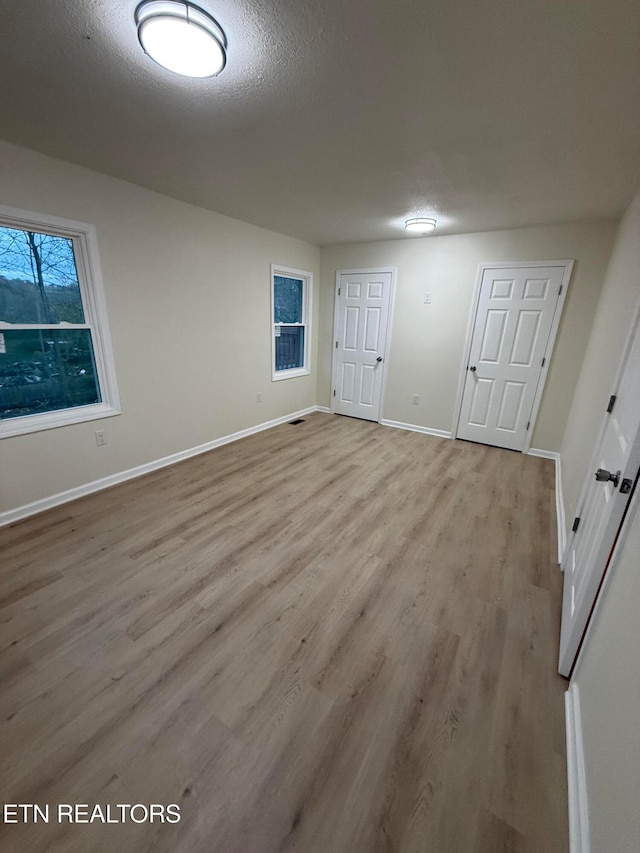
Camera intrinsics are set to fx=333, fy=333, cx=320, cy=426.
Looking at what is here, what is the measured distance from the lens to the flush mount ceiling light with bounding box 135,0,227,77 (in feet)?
3.66

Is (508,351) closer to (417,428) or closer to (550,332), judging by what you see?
(550,332)

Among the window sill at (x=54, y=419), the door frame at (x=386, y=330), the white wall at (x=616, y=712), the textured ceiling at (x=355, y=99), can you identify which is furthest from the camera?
the door frame at (x=386, y=330)

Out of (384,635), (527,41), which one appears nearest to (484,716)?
(384,635)

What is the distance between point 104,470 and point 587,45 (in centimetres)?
370

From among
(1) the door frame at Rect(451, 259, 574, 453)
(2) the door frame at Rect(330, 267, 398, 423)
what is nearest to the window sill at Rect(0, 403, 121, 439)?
(2) the door frame at Rect(330, 267, 398, 423)

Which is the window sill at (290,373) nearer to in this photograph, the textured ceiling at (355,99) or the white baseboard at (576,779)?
the textured ceiling at (355,99)

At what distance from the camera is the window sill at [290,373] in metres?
4.54

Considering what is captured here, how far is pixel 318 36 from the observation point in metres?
1.19

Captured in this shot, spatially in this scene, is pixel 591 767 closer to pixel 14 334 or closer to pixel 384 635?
pixel 384 635

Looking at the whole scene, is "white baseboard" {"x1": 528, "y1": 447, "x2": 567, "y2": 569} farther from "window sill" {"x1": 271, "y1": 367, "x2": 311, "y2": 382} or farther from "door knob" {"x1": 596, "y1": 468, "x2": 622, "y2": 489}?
"window sill" {"x1": 271, "y1": 367, "x2": 311, "y2": 382}

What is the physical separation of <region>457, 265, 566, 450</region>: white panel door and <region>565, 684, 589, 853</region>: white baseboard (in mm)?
3083

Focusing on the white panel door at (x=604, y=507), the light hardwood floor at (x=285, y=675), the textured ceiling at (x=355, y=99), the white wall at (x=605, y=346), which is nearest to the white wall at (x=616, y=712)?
the white panel door at (x=604, y=507)

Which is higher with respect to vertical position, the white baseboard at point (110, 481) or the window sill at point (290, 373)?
the window sill at point (290, 373)

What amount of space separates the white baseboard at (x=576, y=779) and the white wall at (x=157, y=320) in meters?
3.33
